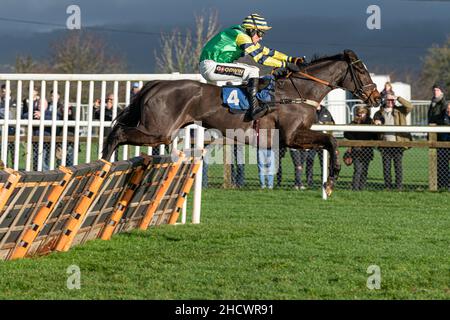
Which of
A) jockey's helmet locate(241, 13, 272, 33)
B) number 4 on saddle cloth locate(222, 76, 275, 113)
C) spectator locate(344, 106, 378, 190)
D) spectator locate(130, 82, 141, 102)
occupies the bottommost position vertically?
spectator locate(344, 106, 378, 190)

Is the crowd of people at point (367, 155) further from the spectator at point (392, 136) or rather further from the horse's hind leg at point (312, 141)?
the horse's hind leg at point (312, 141)

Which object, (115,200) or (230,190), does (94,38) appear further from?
(115,200)

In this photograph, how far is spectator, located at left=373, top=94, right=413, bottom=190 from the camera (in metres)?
16.8

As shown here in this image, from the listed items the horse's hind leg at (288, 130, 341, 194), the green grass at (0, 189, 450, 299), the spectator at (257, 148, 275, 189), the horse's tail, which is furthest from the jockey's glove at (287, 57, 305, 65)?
the spectator at (257, 148, 275, 189)

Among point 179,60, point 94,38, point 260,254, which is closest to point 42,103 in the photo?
point 260,254

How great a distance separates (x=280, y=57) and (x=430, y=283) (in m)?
3.97

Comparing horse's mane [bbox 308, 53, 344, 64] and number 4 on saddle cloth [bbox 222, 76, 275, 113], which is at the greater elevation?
horse's mane [bbox 308, 53, 344, 64]

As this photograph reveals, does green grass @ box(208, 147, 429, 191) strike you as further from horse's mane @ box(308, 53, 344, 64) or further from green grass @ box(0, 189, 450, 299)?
horse's mane @ box(308, 53, 344, 64)

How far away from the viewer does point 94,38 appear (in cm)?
4931

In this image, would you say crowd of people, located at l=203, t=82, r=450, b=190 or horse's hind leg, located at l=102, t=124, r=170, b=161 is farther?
crowd of people, located at l=203, t=82, r=450, b=190

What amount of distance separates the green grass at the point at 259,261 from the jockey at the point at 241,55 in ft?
5.59

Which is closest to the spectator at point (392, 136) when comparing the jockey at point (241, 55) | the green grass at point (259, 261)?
the green grass at point (259, 261)

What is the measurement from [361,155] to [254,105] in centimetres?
662

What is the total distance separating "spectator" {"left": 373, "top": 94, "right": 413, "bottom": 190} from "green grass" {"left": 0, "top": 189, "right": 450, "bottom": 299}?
3.26 m
